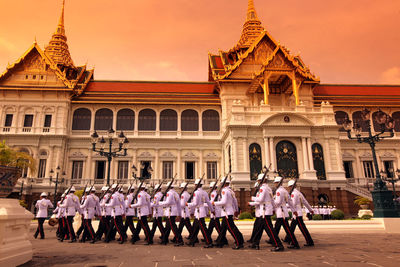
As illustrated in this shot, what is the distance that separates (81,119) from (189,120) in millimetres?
10871

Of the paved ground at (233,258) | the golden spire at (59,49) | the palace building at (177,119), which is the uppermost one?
the golden spire at (59,49)

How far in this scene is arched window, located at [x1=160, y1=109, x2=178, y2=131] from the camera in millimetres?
29719

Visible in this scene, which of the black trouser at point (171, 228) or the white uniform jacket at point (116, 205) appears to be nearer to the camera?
the black trouser at point (171, 228)

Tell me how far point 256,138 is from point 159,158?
10134 mm

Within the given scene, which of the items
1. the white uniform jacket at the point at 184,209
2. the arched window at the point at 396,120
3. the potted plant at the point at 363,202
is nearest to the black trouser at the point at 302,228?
the white uniform jacket at the point at 184,209

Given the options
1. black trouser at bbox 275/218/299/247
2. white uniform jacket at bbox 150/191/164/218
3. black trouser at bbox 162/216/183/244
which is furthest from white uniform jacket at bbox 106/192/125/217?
black trouser at bbox 275/218/299/247

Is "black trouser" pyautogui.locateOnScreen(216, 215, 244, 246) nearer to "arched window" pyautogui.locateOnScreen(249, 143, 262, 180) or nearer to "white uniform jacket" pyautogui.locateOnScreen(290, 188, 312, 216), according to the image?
"white uniform jacket" pyautogui.locateOnScreen(290, 188, 312, 216)

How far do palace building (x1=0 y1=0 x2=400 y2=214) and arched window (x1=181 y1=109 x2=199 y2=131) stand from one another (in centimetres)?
10

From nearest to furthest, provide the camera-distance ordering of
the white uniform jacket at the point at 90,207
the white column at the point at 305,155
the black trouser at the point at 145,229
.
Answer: the black trouser at the point at 145,229
the white uniform jacket at the point at 90,207
the white column at the point at 305,155

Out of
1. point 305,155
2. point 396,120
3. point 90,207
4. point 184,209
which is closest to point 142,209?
point 184,209

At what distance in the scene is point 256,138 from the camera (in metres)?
23.5

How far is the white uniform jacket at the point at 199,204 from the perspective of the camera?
28.9 ft

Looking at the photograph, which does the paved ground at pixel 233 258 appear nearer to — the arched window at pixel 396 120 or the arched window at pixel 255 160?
the arched window at pixel 255 160

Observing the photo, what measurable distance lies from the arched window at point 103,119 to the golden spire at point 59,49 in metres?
9.58
